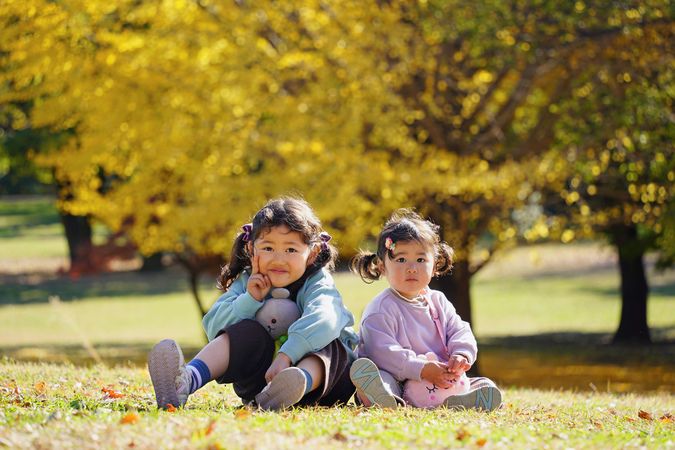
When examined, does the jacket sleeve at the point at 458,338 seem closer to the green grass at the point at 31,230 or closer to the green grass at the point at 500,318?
the green grass at the point at 500,318

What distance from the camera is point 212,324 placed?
561 cm

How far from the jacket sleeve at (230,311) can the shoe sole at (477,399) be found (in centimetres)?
114

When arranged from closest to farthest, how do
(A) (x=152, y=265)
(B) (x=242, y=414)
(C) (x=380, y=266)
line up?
(B) (x=242, y=414)
(C) (x=380, y=266)
(A) (x=152, y=265)

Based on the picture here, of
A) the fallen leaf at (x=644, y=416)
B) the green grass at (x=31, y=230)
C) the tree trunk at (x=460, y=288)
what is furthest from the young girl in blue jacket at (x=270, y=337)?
the green grass at (x=31, y=230)

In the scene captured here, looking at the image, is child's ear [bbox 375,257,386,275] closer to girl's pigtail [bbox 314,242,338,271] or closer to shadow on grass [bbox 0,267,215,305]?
girl's pigtail [bbox 314,242,338,271]

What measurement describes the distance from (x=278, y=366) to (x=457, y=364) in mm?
948

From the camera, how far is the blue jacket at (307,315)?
5.30m

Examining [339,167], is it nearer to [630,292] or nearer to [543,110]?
[543,110]

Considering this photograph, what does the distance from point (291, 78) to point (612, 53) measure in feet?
11.7

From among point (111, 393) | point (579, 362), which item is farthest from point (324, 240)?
point (579, 362)

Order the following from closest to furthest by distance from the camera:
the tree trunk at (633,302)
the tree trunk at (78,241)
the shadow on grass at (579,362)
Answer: the shadow on grass at (579,362) < the tree trunk at (633,302) < the tree trunk at (78,241)

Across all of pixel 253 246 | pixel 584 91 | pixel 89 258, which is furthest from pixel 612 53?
pixel 89 258

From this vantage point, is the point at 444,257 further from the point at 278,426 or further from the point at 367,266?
the point at 278,426

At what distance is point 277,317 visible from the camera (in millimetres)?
5531
